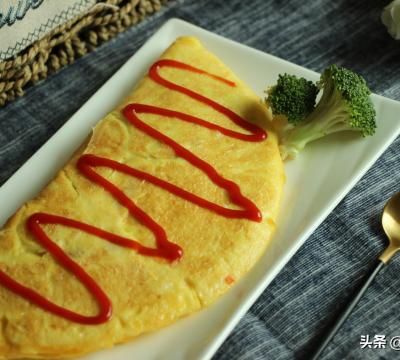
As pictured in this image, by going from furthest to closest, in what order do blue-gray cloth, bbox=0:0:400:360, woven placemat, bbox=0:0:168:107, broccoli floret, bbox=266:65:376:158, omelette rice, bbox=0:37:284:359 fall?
woven placemat, bbox=0:0:168:107 < broccoli floret, bbox=266:65:376:158 < blue-gray cloth, bbox=0:0:400:360 < omelette rice, bbox=0:37:284:359

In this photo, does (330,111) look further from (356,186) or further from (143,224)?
(143,224)

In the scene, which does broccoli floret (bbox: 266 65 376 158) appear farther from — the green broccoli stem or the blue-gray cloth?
the blue-gray cloth

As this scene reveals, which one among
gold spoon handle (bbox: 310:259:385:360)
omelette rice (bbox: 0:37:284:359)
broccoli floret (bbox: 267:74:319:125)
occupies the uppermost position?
broccoli floret (bbox: 267:74:319:125)

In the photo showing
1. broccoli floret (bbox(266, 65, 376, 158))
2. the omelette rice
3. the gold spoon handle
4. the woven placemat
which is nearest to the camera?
the omelette rice

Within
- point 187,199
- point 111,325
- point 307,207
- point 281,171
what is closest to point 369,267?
point 307,207

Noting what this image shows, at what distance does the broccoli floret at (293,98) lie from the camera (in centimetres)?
291

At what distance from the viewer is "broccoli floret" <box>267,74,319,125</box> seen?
2.91 meters

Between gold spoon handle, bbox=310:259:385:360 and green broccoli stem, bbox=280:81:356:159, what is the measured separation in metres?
0.62

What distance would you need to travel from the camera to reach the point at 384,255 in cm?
275

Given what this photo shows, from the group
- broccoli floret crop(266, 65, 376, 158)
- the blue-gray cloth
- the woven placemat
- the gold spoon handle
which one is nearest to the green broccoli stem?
broccoli floret crop(266, 65, 376, 158)

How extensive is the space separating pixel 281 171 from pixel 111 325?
101 centimetres

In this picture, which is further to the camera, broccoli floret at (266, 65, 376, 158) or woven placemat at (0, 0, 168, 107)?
woven placemat at (0, 0, 168, 107)

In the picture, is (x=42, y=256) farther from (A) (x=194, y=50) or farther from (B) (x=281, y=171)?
(A) (x=194, y=50)

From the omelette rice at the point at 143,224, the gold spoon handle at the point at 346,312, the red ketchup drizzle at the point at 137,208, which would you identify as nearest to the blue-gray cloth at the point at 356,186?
the gold spoon handle at the point at 346,312
